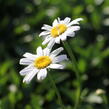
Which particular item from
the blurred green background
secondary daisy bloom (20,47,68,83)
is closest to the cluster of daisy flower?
secondary daisy bloom (20,47,68,83)

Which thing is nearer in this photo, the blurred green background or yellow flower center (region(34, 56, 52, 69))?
yellow flower center (region(34, 56, 52, 69))

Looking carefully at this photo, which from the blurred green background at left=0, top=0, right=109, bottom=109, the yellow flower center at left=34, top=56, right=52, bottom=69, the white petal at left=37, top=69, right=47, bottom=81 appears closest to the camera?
the white petal at left=37, top=69, right=47, bottom=81

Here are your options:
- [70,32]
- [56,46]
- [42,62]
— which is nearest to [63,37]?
[70,32]

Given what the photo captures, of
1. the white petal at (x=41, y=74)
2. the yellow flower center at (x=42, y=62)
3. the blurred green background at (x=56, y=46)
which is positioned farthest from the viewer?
the blurred green background at (x=56, y=46)

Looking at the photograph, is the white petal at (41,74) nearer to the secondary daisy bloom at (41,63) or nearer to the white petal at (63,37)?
the secondary daisy bloom at (41,63)

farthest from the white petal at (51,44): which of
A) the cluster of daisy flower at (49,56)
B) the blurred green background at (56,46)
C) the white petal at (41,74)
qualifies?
the blurred green background at (56,46)

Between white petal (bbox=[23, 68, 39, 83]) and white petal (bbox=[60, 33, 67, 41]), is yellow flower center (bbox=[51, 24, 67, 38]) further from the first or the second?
white petal (bbox=[23, 68, 39, 83])
